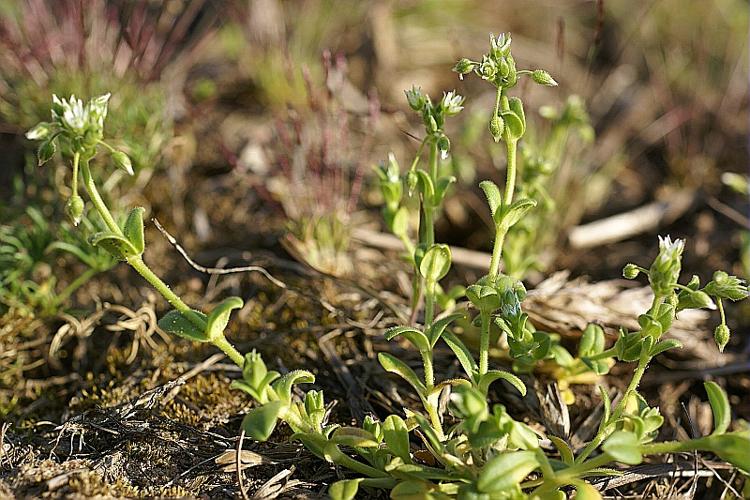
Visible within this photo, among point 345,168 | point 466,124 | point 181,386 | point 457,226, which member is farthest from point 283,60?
point 181,386

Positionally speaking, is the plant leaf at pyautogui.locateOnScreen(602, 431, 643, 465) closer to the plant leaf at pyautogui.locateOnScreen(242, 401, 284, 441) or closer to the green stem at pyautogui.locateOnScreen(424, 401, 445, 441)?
the green stem at pyautogui.locateOnScreen(424, 401, 445, 441)

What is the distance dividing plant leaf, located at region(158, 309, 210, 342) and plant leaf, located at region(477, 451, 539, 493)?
82 cm

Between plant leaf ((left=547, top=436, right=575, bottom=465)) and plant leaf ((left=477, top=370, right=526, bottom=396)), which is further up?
plant leaf ((left=477, top=370, right=526, bottom=396))

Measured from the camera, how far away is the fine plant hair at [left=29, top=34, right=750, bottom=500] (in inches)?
70.1

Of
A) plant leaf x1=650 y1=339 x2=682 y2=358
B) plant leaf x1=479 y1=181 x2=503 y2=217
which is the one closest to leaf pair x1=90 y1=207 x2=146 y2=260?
plant leaf x1=479 y1=181 x2=503 y2=217

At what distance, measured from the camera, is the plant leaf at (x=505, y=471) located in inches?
67.8

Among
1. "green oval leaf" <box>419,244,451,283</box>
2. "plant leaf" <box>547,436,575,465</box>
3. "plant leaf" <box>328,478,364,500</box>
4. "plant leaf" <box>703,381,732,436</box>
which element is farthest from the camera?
"green oval leaf" <box>419,244,451,283</box>

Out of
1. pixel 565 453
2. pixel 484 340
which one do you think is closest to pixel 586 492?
pixel 565 453

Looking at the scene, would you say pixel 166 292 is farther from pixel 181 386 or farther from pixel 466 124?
pixel 466 124

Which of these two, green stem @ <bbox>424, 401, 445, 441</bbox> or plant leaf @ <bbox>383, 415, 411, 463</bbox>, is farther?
green stem @ <bbox>424, 401, 445, 441</bbox>

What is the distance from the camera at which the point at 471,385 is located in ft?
6.45

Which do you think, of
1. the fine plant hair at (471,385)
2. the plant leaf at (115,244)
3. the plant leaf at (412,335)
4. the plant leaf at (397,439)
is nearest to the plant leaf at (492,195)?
the fine plant hair at (471,385)

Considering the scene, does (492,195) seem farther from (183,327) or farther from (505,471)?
(183,327)

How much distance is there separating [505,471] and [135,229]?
1.16m
